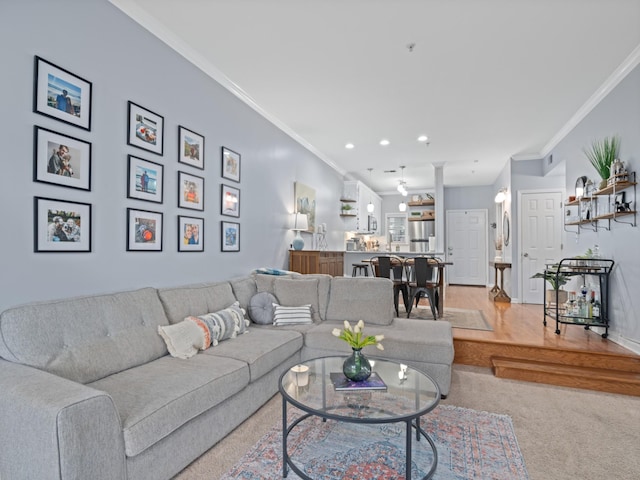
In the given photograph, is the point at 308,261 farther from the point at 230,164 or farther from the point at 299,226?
the point at 230,164

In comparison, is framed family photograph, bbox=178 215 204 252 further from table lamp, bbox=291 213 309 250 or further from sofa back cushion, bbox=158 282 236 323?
table lamp, bbox=291 213 309 250

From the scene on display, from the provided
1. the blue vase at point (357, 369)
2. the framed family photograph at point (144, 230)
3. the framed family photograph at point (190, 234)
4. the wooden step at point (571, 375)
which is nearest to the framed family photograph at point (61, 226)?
the framed family photograph at point (144, 230)

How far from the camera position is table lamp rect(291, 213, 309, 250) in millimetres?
5156

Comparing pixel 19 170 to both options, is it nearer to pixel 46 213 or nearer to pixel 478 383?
pixel 46 213

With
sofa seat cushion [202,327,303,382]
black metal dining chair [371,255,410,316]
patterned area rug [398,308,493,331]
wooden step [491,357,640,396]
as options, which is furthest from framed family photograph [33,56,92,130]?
patterned area rug [398,308,493,331]

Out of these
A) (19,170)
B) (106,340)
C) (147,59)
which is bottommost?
(106,340)

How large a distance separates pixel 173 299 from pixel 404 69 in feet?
9.92

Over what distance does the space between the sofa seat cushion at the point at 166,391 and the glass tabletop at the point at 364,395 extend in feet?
1.30

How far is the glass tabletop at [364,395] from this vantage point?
5.36 feet

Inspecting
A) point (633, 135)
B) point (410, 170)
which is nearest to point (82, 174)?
point (633, 135)

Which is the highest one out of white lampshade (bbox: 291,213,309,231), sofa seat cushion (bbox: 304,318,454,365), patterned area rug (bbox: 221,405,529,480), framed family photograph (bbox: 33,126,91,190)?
framed family photograph (bbox: 33,126,91,190)

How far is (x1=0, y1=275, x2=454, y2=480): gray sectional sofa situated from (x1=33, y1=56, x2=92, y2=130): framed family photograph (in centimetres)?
116

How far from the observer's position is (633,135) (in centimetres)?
331

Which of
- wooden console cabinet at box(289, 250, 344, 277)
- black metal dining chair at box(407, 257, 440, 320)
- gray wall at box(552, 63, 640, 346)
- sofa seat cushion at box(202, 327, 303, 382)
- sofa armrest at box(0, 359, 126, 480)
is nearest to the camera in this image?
sofa armrest at box(0, 359, 126, 480)
